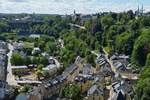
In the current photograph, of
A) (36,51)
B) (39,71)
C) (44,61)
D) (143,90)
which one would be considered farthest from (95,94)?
(36,51)

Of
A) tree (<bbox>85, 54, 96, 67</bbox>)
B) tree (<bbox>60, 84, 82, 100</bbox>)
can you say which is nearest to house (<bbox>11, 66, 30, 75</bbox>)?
tree (<bbox>85, 54, 96, 67</bbox>)

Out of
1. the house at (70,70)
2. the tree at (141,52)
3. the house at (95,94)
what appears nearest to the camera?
the house at (95,94)

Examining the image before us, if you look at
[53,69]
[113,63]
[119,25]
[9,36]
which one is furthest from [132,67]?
[9,36]

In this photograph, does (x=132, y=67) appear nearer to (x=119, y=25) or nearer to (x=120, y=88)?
(x=120, y=88)

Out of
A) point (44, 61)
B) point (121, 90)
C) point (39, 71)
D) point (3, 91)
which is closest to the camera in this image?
point (121, 90)

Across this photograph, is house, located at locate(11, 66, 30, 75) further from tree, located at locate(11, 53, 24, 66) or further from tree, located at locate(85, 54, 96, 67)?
tree, located at locate(85, 54, 96, 67)

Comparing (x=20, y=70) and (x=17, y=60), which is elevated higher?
(x=17, y=60)

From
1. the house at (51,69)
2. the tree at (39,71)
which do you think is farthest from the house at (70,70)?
the tree at (39,71)

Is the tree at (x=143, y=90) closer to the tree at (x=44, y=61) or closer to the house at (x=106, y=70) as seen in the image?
the house at (x=106, y=70)

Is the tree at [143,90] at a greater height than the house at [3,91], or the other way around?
the tree at [143,90]

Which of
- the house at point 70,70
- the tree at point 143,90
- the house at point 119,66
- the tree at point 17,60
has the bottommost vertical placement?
the tree at point 17,60

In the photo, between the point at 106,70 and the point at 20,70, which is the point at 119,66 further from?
the point at 20,70
